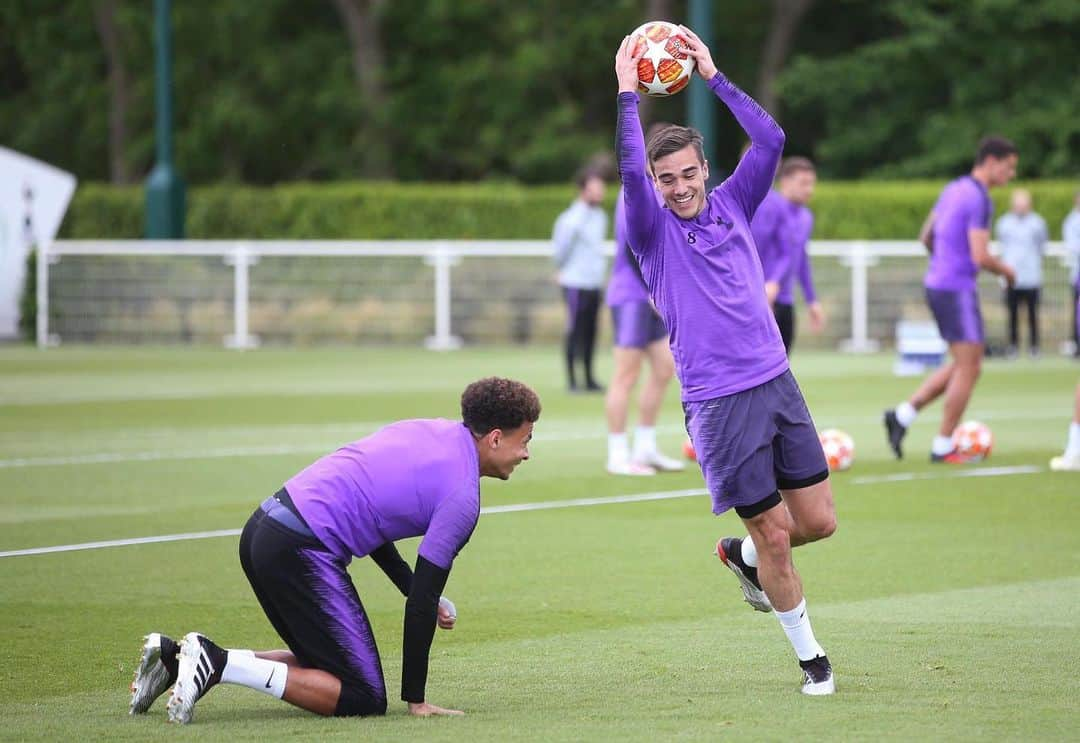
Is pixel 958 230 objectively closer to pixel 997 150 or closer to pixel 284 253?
pixel 997 150

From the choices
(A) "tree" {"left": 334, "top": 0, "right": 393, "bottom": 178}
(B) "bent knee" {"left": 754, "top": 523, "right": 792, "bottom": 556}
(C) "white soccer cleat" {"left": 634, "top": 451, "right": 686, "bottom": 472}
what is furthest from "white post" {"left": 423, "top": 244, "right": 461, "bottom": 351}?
(B) "bent knee" {"left": 754, "top": 523, "right": 792, "bottom": 556}

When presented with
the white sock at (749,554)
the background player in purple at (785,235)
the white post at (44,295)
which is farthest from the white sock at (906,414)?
the white post at (44,295)

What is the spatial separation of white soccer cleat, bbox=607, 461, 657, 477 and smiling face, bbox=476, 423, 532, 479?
7.08 metres

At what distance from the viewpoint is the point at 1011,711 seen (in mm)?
6496

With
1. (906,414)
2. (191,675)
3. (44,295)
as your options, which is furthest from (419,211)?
(191,675)

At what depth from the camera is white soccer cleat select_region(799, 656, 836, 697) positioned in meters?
6.81

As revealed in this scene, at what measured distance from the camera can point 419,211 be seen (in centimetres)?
3503

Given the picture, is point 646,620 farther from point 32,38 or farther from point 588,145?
point 32,38

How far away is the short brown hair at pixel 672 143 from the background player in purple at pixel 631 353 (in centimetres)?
622

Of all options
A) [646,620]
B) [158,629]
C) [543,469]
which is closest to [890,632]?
[646,620]

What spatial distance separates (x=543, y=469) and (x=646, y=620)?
228 inches

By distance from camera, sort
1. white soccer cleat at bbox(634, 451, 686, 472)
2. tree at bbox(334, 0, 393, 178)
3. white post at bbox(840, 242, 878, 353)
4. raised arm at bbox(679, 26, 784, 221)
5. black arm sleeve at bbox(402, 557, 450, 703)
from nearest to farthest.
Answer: black arm sleeve at bbox(402, 557, 450, 703) < raised arm at bbox(679, 26, 784, 221) < white soccer cleat at bbox(634, 451, 686, 472) < white post at bbox(840, 242, 878, 353) < tree at bbox(334, 0, 393, 178)

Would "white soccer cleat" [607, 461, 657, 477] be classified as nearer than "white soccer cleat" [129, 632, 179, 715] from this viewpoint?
No

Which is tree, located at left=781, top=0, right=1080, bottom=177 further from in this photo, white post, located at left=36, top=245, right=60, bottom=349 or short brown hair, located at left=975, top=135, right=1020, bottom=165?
short brown hair, located at left=975, top=135, right=1020, bottom=165
